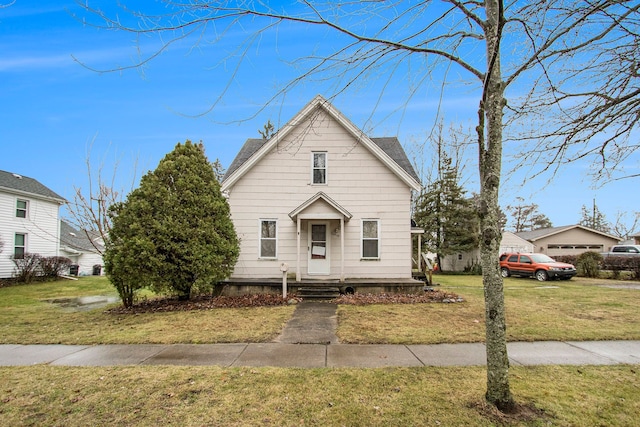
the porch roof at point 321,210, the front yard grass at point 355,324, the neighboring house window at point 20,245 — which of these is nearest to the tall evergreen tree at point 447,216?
the front yard grass at point 355,324

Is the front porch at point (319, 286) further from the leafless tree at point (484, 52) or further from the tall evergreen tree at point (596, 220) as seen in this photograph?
the tall evergreen tree at point (596, 220)

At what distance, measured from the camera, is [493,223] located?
3.41 metres


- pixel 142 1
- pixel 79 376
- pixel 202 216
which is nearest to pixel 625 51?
pixel 142 1

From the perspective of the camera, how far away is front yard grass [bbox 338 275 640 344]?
6.44 m

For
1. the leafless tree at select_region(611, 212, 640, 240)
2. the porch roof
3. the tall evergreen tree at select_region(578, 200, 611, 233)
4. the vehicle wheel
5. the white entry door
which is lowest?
the vehicle wheel

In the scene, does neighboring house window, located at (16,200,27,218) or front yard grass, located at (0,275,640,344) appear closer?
front yard grass, located at (0,275,640,344)

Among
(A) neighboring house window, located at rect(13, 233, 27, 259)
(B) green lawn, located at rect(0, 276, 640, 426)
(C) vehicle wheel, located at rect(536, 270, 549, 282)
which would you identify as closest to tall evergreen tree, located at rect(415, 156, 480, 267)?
(C) vehicle wheel, located at rect(536, 270, 549, 282)

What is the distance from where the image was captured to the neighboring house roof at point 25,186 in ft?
67.7

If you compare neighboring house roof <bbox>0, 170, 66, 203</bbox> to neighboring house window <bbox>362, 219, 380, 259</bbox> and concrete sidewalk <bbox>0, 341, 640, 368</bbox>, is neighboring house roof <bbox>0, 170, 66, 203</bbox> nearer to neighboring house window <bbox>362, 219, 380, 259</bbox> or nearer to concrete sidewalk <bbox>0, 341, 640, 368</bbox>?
concrete sidewalk <bbox>0, 341, 640, 368</bbox>

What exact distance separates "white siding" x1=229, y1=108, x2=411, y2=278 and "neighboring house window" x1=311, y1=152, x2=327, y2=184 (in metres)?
0.17

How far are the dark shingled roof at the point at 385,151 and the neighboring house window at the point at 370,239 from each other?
259 cm

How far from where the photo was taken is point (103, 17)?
270 centimetres

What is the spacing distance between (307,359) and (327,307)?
4.78 metres

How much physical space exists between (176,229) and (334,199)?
590cm
